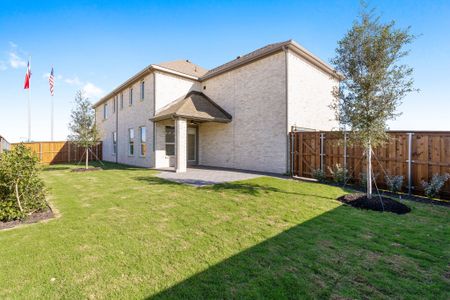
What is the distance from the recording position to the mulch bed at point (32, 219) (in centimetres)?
461

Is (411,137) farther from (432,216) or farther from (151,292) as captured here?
(151,292)

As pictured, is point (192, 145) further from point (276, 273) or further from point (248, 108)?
point (276, 273)

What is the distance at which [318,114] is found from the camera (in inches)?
544

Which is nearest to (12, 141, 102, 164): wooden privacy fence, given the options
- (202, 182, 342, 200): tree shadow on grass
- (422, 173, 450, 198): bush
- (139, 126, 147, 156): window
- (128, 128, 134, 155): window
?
(128, 128, 134, 155): window

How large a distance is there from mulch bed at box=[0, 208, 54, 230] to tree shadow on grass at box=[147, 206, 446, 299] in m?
4.35

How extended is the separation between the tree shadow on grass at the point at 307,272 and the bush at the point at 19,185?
4900mm

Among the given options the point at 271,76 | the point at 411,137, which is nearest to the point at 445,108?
the point at 411,137

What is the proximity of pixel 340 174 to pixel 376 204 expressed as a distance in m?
3.03

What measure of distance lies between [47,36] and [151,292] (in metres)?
14.9

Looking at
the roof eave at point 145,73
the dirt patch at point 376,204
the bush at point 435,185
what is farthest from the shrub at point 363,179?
the roof eave at point 145,73

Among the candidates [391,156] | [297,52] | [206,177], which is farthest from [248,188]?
[297,52]

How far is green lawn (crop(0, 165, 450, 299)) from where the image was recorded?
2.53 meters

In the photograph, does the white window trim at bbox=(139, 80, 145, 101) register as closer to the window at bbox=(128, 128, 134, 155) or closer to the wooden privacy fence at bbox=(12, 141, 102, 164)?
the window at bbox=(128, 128, 134, 155)

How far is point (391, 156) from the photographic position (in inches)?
307
